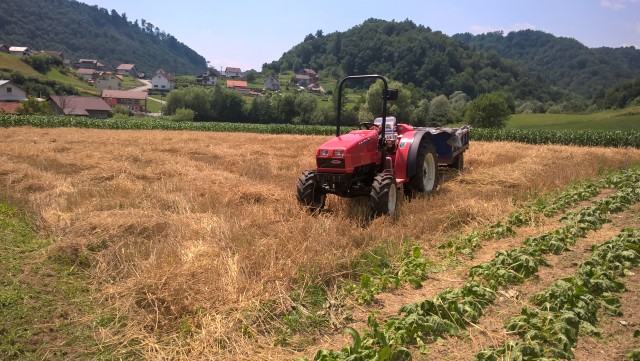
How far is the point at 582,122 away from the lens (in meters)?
48.0

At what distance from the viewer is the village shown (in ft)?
190

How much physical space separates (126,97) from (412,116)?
169ft

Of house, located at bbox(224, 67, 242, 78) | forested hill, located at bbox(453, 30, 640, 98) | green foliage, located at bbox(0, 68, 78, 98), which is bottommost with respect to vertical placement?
green foliage, located at bbox(0, 68, 78, 98)

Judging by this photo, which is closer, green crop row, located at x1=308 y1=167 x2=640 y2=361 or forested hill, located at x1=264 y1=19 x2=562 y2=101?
green crop row, located at x1=308 y1=167 x2=640 y2=361

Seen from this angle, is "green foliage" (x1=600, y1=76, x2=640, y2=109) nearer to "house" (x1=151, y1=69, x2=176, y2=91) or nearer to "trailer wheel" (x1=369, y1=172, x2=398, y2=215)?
"trailer wheel" (x1=369, y1=172, x2=398, y2=215)

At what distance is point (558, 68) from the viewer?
461 ft

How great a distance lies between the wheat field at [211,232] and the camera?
3.96 meters

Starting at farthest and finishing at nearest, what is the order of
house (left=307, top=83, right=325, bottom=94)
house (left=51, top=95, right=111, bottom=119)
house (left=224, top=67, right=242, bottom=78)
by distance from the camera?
house (left=224, top=67, right=242, bottom=78)
house (left=307, top=83, right=325, bottom=94)
house (left=51, top=95, right=111, bottom=119)

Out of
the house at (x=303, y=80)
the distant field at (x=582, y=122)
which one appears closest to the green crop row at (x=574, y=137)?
the distant field at (x=582, y=122)

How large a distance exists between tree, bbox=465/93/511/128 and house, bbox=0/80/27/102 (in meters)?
56.7

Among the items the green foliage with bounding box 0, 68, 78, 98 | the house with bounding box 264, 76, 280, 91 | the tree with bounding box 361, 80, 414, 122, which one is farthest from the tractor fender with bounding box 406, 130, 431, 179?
the house with bounding box 264, 76, 280, 91

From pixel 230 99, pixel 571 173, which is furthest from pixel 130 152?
pixel 230 99

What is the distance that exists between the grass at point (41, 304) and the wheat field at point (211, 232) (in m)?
0.19

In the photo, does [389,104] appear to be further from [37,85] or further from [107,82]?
[107,82]
